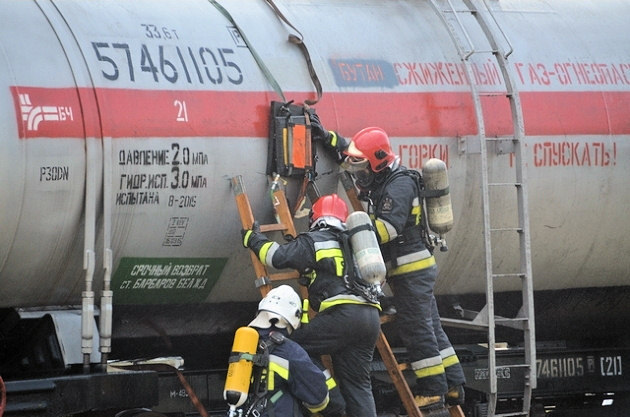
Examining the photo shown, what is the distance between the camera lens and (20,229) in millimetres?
8250

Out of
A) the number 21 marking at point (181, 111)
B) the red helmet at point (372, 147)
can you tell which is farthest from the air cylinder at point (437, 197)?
the number 21 marking at point (181, 111)

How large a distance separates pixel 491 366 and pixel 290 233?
1838 millimetres

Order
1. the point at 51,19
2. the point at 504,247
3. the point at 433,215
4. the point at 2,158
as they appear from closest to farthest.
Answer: the point at 2,158 < the point at 51,19 < the point at 433,215 < the point at 504,247

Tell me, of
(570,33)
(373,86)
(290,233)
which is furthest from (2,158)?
(570,33)

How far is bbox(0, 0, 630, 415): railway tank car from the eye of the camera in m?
8.40

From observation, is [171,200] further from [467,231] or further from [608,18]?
[608,18]

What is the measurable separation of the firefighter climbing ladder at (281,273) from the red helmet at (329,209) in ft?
0.54

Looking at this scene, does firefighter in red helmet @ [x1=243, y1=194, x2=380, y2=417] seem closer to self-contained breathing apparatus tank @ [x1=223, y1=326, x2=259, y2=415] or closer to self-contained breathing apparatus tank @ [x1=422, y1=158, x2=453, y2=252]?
self-contained breathing apparatus tank @ [x1=422, y1=158, x2=453, y2=252]

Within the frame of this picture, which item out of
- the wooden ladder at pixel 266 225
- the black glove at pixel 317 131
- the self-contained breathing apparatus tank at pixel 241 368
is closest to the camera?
the self-contained breathing apparatus tank at pixel 241 368

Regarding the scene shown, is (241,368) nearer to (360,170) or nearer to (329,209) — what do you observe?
(329,209)

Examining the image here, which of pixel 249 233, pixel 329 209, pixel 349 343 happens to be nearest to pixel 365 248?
pixel 329 209

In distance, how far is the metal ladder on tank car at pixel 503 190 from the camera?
9828 mm

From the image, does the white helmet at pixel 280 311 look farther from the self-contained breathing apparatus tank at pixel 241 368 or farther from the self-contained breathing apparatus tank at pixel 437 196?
the self-contained breathing apparatus tank at pixel 437 196

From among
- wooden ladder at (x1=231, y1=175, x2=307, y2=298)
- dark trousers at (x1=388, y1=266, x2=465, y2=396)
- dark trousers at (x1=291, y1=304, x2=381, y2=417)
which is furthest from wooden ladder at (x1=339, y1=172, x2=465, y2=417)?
wooden ladder at (x1=231, y1=175, x2=307, y2=298)
